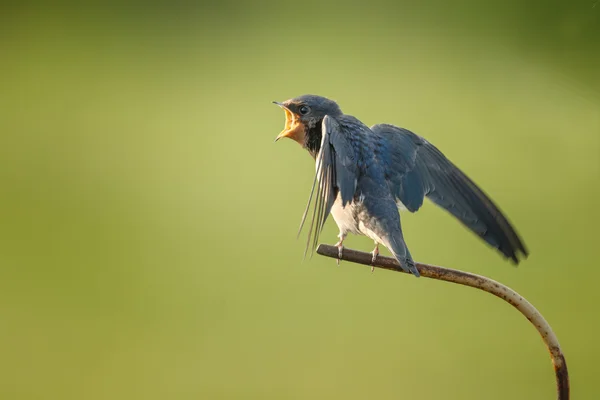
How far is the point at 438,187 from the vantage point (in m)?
2.36

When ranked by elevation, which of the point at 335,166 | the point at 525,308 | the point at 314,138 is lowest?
the point at 525,308

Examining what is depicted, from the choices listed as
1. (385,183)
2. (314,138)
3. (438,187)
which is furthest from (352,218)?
(314,138)

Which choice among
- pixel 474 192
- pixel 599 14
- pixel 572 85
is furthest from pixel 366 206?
pixel 572 85

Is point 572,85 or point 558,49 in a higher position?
point 558,49

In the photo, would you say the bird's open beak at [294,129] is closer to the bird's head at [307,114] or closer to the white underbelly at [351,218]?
the bird's head at [307,114]

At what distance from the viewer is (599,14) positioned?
5.18m

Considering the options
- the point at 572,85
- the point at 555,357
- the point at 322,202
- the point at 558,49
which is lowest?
the point at 555,357

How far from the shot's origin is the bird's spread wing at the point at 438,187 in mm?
2199

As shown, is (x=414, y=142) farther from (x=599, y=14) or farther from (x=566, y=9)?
(x=566, y=9)

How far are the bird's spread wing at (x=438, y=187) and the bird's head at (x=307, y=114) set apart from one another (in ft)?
0.63

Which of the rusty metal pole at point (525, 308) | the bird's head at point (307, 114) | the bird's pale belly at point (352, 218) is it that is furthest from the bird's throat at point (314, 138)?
the rusty metal pole at point (525, 308)

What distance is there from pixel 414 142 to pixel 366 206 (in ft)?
1.35

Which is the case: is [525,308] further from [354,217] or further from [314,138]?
[314,138]

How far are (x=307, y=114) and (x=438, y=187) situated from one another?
0.54 metres
